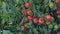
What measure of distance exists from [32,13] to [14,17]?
206 mm

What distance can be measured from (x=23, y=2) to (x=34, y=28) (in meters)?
0.31

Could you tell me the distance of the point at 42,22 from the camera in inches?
78.9

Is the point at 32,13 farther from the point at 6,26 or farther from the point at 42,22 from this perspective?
the point at 6,26

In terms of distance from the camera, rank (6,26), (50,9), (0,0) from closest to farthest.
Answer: (0,0), (6,26), (50,9)

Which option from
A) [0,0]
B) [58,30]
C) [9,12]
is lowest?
[58,30]

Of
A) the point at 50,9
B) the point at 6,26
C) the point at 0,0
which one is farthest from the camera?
the point at 50,9

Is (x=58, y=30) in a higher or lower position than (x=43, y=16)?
lower

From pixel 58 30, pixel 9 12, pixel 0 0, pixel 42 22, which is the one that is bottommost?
pixel 58 30

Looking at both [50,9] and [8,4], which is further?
[50,9]

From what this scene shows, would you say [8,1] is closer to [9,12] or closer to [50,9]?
[9,12]

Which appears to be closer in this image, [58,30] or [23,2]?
[23,2]

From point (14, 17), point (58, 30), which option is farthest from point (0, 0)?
point (58, 30)

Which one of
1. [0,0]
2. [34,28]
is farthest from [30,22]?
[0,0]

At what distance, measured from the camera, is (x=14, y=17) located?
195cm
